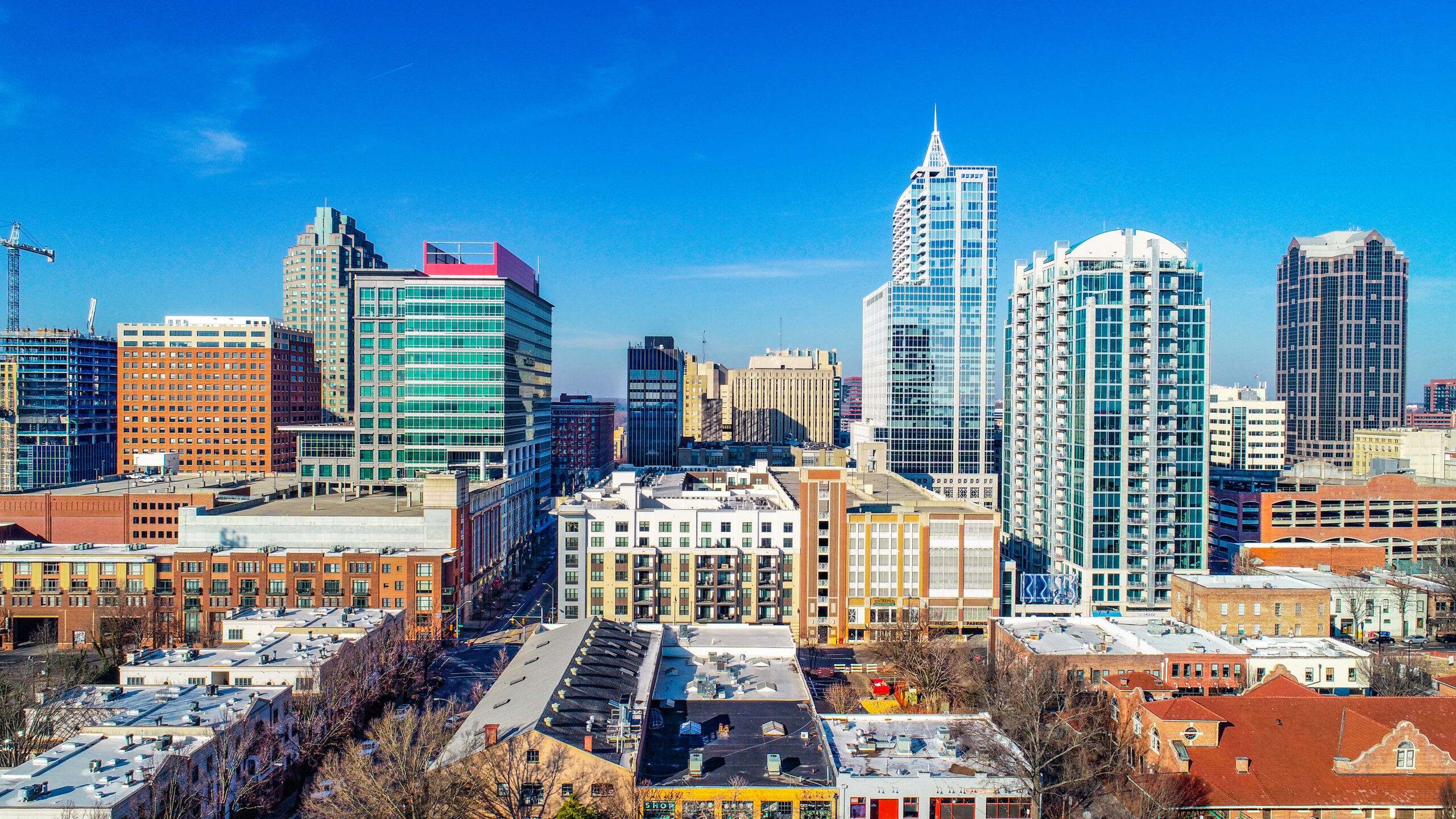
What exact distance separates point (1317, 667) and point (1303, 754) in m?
21.7

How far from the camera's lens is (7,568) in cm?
8488

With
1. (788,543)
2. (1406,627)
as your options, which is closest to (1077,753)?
(788,543)

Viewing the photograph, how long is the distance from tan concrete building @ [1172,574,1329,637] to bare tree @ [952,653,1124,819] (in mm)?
28614

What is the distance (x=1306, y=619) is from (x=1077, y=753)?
44.6 metres

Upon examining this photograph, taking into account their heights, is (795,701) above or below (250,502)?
below

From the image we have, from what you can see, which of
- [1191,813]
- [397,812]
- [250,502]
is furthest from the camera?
[250,502]

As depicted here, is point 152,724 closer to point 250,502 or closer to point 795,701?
point 795,701

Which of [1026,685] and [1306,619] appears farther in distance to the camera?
[1306,619]

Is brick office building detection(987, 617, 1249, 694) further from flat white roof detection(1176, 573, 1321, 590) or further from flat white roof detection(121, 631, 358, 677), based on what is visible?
flat white roof detection(121, 631, 358, 677)

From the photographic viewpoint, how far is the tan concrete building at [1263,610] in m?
78.9

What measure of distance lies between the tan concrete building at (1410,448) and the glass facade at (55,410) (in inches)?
8856

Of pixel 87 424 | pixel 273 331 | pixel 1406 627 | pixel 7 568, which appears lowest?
pixel 1406 627

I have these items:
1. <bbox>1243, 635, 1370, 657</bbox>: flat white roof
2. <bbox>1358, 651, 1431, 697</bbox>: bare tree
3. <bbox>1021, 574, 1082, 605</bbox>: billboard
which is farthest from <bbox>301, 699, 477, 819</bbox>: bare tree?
<bbox>1021, 574, 1082, 605</bbox>: billboard

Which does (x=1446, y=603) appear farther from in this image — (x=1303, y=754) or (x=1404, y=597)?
(x=1303, y=754)
